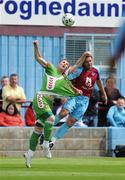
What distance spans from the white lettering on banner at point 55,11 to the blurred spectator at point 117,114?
14.3ft

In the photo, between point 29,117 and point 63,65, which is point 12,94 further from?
point 63,65

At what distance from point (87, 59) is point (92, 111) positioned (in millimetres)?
5445

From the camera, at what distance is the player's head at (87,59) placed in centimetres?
1405

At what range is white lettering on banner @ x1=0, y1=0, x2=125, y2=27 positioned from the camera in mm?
22578

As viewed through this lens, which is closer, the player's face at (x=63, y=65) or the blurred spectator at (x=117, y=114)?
the player's face at (x=63, y=65)

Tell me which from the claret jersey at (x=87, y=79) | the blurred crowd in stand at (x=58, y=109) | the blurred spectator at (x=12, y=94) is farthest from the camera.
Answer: the blurred spectator at (x=12, y=94)

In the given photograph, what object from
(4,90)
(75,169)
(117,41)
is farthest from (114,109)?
(117,41)

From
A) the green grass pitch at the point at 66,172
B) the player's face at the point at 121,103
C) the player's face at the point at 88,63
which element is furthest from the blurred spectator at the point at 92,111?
the green grass pitch at the point at 66,172

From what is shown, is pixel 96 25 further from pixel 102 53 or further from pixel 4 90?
pixel 4 90

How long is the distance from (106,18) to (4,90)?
5.42 m

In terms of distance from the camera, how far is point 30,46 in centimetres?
2261

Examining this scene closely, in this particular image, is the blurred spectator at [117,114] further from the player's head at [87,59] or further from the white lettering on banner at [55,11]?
the white lettering on banner at [55,11]

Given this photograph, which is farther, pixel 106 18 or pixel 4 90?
pixel 106 18

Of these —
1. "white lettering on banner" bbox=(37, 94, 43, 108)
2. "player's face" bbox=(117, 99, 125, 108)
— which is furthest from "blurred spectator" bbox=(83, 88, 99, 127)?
"white lettering on banner" bbox=(37, 94, 43, 108)
